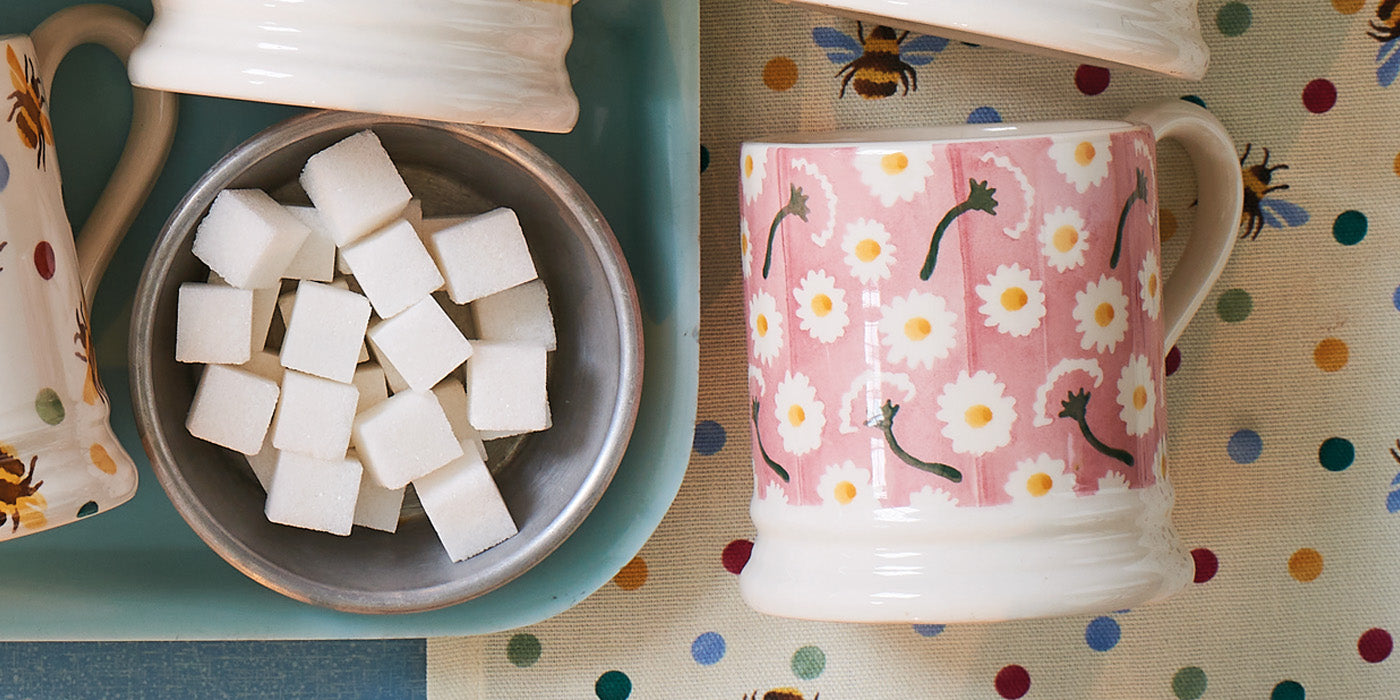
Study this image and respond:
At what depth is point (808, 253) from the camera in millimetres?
A: 537

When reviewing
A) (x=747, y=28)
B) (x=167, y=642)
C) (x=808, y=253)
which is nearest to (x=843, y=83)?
(x=747, y=28)

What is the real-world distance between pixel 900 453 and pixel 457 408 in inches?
11.4

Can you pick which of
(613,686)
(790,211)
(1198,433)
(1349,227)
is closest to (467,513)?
(613,686)

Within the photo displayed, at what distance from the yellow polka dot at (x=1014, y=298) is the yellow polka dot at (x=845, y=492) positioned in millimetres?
113

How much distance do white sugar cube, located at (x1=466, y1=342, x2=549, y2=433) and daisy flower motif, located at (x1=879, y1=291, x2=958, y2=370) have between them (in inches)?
9.0

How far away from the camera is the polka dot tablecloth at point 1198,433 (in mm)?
701

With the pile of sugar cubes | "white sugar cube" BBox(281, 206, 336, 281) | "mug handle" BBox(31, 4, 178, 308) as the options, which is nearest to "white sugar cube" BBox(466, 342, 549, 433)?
the pile of sugar cubes

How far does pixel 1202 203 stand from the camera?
64cm

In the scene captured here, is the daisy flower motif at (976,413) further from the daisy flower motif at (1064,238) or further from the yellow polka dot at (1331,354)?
the yellow polka dot at (1331,354)

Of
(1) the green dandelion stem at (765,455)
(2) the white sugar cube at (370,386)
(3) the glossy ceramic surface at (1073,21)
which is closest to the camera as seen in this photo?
(3) the glossy ceramic surface at (1073,21)

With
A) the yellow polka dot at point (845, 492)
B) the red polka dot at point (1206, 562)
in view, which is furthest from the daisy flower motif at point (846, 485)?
the red polka dot at point (1206, 562)

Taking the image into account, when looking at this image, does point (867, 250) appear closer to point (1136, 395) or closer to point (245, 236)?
point (1136, 395)

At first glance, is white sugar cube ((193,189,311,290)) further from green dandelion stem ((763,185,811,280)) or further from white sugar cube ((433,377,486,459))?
green dandelion stem ((763,185,811,280))

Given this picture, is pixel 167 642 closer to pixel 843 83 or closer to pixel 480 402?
pixel 480 402
